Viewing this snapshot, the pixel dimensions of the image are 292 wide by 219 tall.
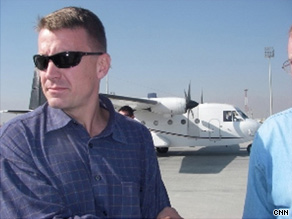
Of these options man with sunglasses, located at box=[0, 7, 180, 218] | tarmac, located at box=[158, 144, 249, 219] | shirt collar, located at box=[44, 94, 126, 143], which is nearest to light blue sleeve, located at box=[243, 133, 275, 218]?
man with sunglasses, located at box=[0, 7, 180, 218]

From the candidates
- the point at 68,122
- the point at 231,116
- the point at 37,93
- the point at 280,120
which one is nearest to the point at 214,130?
the point at 231,116

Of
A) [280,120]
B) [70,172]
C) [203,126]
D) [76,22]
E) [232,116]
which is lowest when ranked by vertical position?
[203,126]

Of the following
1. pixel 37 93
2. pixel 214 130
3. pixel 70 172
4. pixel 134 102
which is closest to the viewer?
pixel 70 172

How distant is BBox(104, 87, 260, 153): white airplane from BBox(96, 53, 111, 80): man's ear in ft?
41.5

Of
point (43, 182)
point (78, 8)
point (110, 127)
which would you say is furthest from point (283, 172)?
point (78, 8)

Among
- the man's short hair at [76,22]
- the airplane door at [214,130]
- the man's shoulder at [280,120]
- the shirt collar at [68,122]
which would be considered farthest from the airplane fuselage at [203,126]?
the man's short hair at [76,22]

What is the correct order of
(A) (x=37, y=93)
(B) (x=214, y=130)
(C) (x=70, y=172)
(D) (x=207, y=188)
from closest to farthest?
(C) (x=70, y=172)
(A) (x=37, y=93)
(D) (x=207, y=188)
(B) (x=214, y=130)

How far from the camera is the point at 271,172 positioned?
1637mm

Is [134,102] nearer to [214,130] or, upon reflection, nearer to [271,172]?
[214,130]

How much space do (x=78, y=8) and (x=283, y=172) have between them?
138 centimetres

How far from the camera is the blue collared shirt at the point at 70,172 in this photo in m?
1.29

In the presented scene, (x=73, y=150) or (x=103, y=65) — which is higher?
(x=103, y=65)

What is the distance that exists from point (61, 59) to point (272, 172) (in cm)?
126

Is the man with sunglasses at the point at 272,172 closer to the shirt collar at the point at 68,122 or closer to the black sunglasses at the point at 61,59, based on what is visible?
the shirt collar at the point at 68,122
